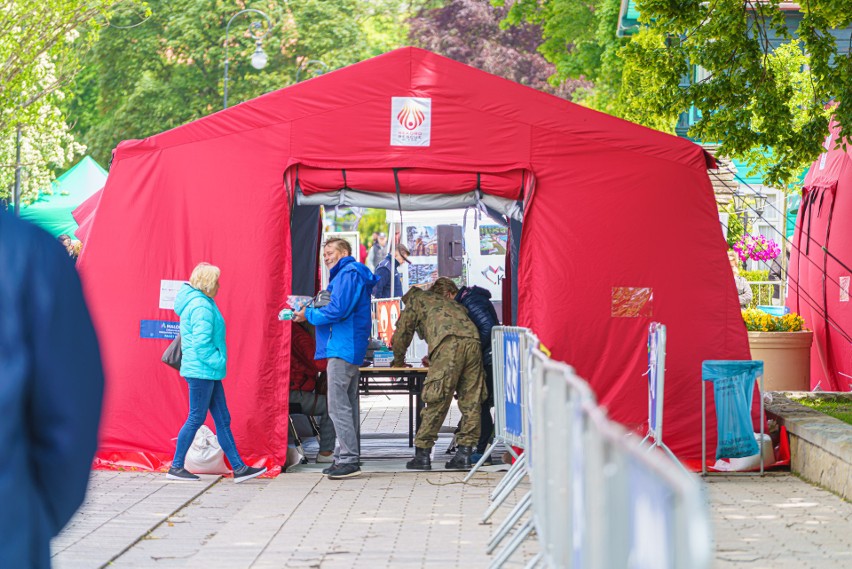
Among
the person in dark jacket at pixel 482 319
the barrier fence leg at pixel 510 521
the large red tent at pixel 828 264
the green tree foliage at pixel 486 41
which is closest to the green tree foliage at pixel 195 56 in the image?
the green tree foliage at pixel 486 41

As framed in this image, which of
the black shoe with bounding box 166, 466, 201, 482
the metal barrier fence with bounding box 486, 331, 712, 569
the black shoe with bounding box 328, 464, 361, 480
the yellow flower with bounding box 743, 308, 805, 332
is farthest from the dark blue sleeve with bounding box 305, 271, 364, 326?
the yellow flower with bounding box 743, 308, 805, 332

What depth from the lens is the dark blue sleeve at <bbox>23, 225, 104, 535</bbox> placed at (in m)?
2.66

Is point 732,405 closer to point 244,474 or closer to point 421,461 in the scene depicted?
point 421,461

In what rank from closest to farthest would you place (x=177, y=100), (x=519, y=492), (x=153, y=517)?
(x=153, y=517)
(x=519, y=492)
(x=177, y=100)

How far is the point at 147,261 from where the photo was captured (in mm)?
11773

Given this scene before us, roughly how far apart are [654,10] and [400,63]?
2.95 meters

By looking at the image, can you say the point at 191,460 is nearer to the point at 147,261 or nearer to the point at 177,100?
the point at 147,261

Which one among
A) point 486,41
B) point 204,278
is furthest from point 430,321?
point 486,41

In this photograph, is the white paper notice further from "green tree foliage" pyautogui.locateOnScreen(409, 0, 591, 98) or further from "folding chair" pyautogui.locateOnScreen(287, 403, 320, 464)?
"green tree foliage" pyautogui.locateOnScreen(409, 0, 591, 98)

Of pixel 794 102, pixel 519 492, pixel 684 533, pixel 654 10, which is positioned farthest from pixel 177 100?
pixel 684 533

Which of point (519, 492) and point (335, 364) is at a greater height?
point (335, 364)

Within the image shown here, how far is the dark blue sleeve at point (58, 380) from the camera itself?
266cm

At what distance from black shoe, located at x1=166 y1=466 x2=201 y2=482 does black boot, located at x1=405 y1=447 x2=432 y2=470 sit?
1914 mm

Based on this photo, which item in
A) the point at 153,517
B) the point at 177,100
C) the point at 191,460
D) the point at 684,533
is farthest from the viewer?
the point at 177,100
